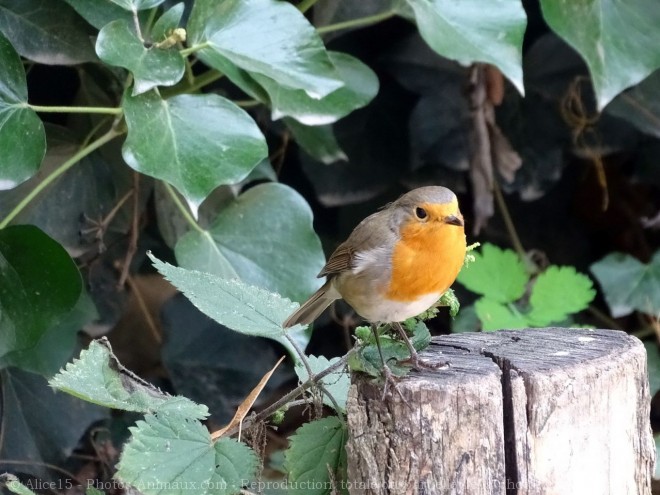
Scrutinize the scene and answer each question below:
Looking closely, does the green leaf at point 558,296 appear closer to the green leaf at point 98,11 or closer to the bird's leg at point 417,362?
the bird's leg at point 417,362

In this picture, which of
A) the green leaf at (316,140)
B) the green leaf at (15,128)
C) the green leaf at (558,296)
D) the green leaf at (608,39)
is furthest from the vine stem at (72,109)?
the green leaf at (558,296)

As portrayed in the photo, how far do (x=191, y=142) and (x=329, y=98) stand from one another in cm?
49

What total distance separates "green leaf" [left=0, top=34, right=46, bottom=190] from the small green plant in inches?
47.7

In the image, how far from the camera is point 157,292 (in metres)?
3.28

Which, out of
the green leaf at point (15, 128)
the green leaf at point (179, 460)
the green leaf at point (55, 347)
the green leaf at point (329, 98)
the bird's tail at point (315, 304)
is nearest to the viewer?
the green leaf at point (179, 460)

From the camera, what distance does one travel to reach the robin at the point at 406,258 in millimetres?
1744

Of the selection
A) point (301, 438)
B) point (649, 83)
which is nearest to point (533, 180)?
point (649, 83)

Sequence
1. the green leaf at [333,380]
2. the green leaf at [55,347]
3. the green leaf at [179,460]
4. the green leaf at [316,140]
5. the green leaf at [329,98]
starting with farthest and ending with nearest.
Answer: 1. the green leaf at [316,140]
2. the green leaf at [55,347]
3. the green leaf at [329,98]
4. the green leaf at [333,380]
5. the green leaf at [179,460]

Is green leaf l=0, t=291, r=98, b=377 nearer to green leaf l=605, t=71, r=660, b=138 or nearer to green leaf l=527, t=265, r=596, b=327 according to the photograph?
green leaf l=527, t=265, r=596, b=327

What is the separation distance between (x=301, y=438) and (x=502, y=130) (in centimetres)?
163

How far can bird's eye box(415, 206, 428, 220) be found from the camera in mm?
1787

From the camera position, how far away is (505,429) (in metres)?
1.46

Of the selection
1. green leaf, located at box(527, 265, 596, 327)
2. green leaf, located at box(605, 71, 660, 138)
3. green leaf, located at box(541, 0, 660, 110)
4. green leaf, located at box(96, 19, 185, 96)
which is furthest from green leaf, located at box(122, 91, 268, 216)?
green leaf, located at box(605, 71, 660, 138)

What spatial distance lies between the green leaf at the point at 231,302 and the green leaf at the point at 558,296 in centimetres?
114
